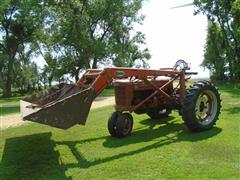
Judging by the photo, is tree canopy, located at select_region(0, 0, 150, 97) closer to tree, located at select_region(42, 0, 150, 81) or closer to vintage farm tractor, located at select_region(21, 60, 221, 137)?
tree, located at select_region(42, 0, 150, 81)

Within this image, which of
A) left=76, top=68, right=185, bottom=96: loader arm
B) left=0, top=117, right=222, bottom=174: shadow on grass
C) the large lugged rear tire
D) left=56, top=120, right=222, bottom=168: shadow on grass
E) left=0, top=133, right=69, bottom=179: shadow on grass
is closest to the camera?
left=0, top=133, right=69, bottom=179: shadow on grass

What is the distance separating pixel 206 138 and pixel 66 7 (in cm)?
2474

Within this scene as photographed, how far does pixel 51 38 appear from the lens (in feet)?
108

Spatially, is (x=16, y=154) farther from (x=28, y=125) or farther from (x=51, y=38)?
(x=51, y=38)

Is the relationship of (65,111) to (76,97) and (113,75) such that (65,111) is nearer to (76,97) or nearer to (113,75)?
(76,97)

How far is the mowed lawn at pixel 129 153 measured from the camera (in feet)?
19.2

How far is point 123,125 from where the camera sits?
8.12m

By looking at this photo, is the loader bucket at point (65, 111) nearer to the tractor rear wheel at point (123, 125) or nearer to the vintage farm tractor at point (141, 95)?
the vintage farm tractor at point (141, 95)

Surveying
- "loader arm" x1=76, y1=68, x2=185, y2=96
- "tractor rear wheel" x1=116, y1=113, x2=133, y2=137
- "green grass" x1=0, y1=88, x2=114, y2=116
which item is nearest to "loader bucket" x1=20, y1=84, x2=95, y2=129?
"loader arm" x1=76, y1=68, x2=185, y2=96

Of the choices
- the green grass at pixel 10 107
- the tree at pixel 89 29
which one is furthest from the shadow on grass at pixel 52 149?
the tree at pixel 89 29

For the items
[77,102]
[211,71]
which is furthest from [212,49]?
[77,102]

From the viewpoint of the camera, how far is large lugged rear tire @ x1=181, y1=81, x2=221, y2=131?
8.07 meters

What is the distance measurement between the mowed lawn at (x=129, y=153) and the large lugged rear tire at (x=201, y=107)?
209 mm

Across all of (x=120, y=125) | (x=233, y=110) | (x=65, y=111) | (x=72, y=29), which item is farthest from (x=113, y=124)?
(x=72, y=29)
